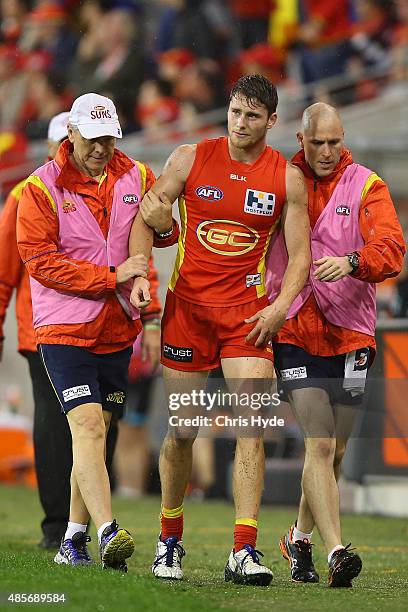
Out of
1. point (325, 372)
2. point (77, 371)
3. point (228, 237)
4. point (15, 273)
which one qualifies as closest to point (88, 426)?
point (77, 371)

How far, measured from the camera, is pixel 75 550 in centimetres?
772

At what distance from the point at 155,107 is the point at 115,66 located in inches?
31.6

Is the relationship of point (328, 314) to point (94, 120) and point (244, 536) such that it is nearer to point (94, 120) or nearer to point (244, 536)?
point (244, 536)

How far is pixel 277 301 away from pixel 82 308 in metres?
1.01

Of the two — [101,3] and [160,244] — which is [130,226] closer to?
[160,244]

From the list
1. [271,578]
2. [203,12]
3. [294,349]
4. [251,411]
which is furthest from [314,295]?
[203,12]

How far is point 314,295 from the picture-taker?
7691mm

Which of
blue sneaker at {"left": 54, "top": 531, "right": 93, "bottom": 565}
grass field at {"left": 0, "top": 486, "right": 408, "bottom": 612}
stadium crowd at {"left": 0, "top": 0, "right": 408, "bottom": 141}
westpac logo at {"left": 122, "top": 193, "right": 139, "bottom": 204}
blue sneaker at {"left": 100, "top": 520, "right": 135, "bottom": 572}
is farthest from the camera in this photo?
stadium crowd at {"left": 0, "top": 0, "right": 408, "bottom": 141}

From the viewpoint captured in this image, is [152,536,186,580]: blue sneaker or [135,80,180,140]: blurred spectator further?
[135,80,180,140]: blurred spectator

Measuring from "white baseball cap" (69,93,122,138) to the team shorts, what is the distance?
1421mm

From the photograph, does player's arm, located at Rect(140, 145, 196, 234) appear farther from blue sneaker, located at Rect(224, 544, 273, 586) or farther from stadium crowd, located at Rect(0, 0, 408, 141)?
stadium crowd, located at Rect(0, 0, 408, 141)

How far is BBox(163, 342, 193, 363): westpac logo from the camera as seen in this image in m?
7.40

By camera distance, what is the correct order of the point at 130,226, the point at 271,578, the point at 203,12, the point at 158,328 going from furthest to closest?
the point at 203,12, the point at 158,328, the point at 130,226, the point at 271,578

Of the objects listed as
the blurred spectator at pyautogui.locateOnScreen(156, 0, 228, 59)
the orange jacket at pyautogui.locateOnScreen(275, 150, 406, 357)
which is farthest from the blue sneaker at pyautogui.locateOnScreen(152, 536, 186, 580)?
the blurred spectator at pyautogui.locateOnScreen(156, 0, 228, 59)
